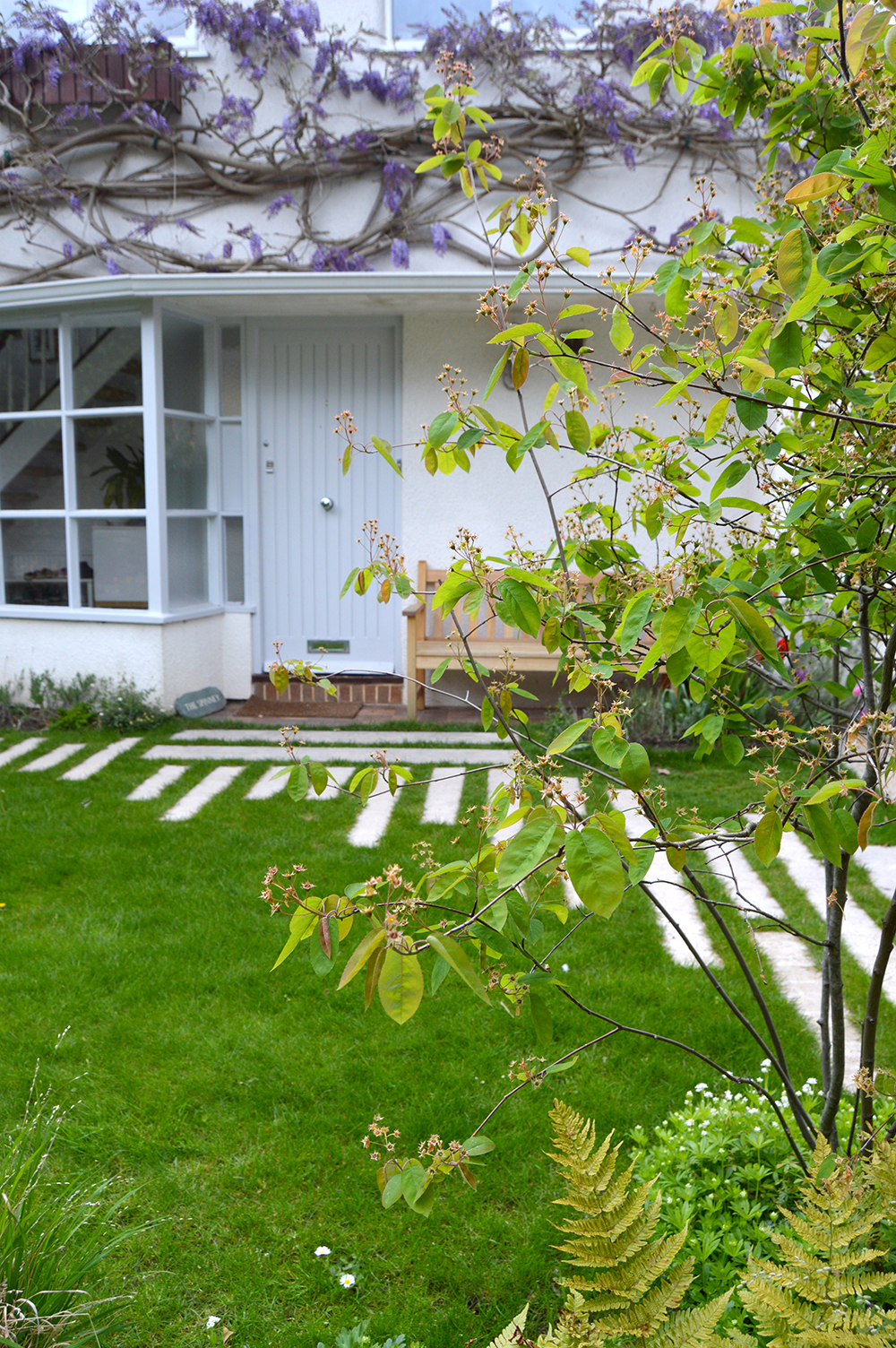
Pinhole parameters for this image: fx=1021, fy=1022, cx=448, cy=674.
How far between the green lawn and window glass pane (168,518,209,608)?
3223mm

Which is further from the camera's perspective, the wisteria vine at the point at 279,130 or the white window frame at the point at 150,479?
the wisteria vine at the point at 279,130

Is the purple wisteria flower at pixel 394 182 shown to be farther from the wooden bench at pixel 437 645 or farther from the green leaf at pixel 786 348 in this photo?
the green leaf at pixel 786 348

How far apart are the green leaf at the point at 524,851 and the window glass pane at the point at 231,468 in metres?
7.07

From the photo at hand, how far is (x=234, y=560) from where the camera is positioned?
25.9 feet

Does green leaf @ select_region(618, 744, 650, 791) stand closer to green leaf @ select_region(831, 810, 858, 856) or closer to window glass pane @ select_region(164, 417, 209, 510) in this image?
green leaf @ select_region(831, 810, 858, 856)

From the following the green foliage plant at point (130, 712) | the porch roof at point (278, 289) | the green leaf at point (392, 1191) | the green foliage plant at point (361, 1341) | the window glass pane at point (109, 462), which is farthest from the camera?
the window glass pane at point (109, 462)

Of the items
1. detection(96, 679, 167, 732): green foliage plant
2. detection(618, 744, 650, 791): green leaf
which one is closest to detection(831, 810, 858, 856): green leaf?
detection(618, 744, 650, 791): green leaf

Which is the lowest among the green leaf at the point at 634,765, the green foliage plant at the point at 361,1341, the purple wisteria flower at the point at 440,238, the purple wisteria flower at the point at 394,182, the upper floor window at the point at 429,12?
the green foliage plant at the point at 361,1341

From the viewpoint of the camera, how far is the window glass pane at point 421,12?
774cm

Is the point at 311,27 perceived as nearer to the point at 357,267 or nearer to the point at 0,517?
the point at 357,267

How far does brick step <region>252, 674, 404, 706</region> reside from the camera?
7.64m

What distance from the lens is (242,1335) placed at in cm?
195

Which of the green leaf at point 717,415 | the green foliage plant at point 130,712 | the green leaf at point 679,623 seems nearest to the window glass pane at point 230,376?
the green foliage plant at point 130,712

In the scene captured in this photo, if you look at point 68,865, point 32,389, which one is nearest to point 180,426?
point 32,389
